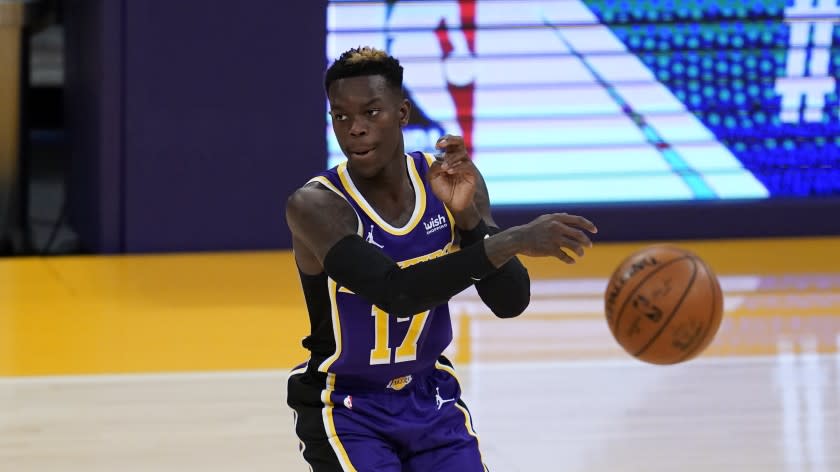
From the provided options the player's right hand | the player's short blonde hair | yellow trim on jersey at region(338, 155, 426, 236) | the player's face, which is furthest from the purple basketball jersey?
the player's right hand

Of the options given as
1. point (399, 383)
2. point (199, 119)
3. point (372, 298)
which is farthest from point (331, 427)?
point (199, 119)

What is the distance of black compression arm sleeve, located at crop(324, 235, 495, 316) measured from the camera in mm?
3330

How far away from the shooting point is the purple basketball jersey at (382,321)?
11.8 ft

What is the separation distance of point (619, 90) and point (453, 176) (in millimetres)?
7075

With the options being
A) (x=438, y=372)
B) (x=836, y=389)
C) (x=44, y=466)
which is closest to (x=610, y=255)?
(x=836, y=389)

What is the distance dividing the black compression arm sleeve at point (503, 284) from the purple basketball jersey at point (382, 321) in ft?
0.25

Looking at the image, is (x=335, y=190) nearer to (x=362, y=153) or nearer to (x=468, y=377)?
(x=362, y=153)

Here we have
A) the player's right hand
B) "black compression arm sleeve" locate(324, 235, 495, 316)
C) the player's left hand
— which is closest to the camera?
the player's right hand

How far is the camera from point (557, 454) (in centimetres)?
514

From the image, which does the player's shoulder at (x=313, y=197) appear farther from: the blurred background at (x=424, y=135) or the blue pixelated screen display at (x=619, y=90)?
the blue pixelated screen display at (x=619, y=90)

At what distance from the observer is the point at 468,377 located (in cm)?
635

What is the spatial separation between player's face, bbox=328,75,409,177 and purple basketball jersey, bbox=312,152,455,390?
0.11 meters

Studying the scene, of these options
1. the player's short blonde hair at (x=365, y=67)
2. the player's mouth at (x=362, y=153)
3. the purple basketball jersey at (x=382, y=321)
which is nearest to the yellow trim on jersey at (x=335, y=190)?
the purple basketball jersey at (x=382, y=321)

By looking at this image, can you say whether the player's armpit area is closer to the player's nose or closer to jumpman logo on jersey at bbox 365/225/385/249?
jumpman logo on jersey at bbox 365/225/385/249
